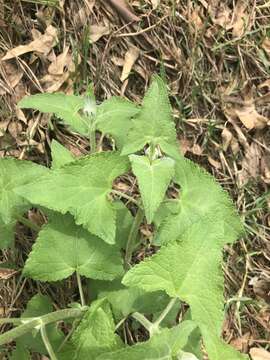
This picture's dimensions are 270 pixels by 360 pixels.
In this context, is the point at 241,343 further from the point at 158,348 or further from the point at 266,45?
the point at 266,45

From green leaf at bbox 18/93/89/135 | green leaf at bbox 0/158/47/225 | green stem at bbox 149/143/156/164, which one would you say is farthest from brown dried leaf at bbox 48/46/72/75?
green stem at bbox 149/143/156/164

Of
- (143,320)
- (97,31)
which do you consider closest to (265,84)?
(97,31)

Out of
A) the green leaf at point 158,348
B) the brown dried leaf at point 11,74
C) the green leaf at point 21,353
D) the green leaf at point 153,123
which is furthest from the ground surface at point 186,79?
the green leaf at point 158,348

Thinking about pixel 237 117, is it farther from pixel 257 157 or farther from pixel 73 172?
pixel 73 172

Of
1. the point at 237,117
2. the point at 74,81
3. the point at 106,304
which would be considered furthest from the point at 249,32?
the point at 106,304

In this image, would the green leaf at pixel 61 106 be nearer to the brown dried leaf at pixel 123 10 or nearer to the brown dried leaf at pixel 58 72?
the brown dried leaf at pixel 58 72

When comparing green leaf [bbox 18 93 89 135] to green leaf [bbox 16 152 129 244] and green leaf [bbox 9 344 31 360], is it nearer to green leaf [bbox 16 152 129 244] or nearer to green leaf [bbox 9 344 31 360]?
green leaf [bbox 16 152 129 244]
